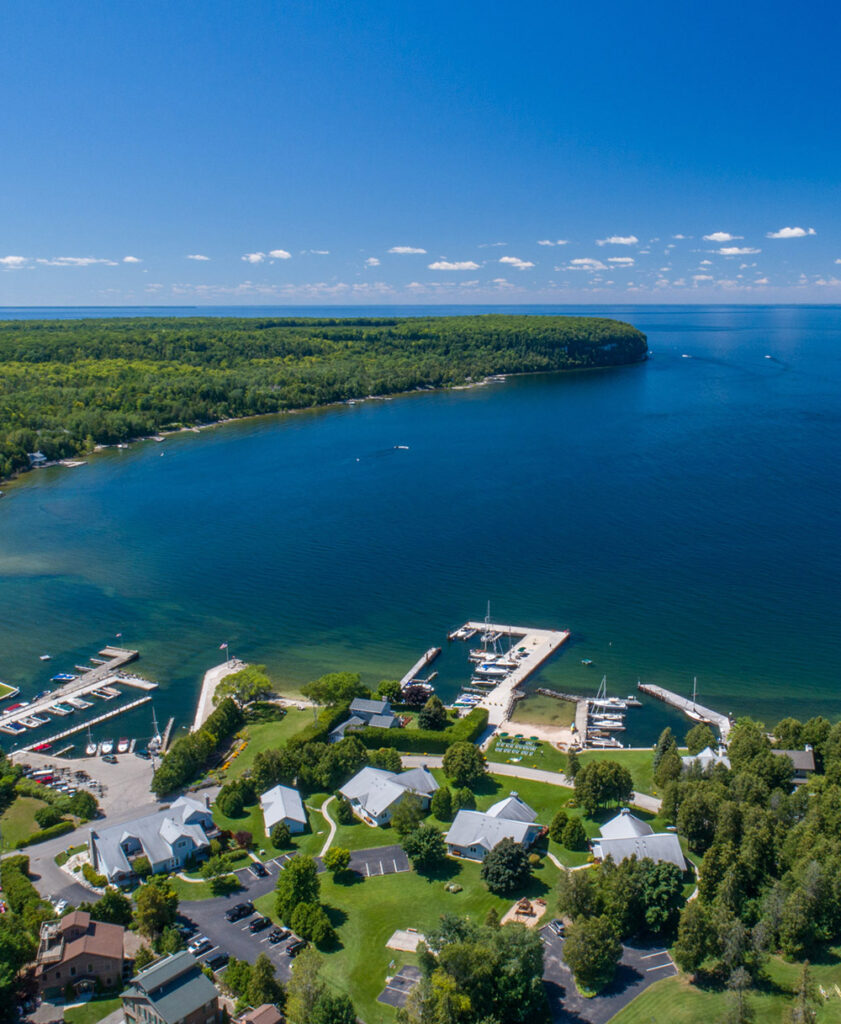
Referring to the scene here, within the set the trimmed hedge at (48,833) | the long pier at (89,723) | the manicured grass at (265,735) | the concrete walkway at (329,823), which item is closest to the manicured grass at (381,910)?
the concrete walkway at (329,823)

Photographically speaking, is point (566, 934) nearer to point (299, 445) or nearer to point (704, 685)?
point (704, 685)

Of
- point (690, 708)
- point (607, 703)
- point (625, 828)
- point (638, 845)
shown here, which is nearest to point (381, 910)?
point (638, 845)

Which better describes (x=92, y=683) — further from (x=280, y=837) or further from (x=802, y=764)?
(x=802, y=764)

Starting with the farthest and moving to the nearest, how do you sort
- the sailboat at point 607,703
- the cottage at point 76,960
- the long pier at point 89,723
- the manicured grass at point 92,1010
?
the sailboat at point 607,703, the long pier at point 89,723, the cottage at point 76,960, the manicured grass at point 92,1010

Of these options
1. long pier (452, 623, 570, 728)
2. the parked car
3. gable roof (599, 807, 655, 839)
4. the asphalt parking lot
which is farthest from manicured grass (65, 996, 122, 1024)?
long pier (452, 623, 570, 728)

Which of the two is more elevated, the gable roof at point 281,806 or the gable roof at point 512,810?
the gable roof at point 512,810

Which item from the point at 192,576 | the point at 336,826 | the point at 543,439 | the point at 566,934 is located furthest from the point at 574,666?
Result: the point at 543,439

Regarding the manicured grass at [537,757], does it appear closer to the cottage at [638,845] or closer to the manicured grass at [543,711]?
the manicured grass at [543,711]
